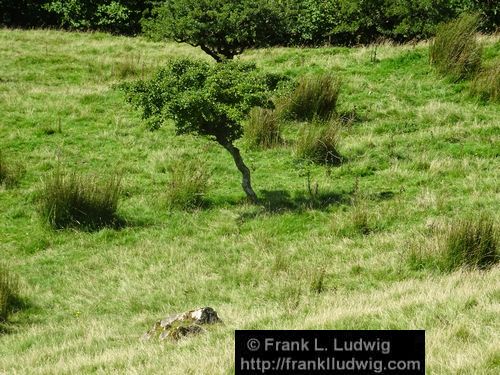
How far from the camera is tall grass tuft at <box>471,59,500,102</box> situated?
15.5m

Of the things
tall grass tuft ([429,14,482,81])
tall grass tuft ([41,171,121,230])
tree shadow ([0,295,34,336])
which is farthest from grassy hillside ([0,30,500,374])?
tall grass tuft ([429,14,482,81])

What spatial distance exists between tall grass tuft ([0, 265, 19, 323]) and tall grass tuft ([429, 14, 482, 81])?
11.4 m

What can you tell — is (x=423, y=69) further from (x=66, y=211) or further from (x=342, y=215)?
(x=66, y=211)

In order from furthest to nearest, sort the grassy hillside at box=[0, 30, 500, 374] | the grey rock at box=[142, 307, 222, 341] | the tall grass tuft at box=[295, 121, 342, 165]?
the tall grass tuft at box=[295, 121, 342, 165] → the grey rock at box=[142, 307, 222, 341] → the grassy hillside at box=[0, 30, 500, 374]

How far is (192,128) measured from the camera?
37.4ft

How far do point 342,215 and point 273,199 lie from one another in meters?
1.49

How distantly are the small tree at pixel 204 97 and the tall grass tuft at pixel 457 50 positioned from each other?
6.67m

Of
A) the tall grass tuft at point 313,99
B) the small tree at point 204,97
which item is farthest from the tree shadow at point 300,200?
the tall grass tuft at point 313,99

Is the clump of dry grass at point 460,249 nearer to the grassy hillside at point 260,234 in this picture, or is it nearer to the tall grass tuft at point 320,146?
the grassy hillside at point 260,234

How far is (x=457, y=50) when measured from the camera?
16953 millimetres

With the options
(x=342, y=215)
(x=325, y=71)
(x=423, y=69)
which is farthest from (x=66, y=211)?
(x=423, y=69)

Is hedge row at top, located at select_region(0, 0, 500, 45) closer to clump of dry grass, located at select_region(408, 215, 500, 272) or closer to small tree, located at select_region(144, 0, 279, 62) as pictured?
small tree, located at select_region(144, 0, 279, 62)
